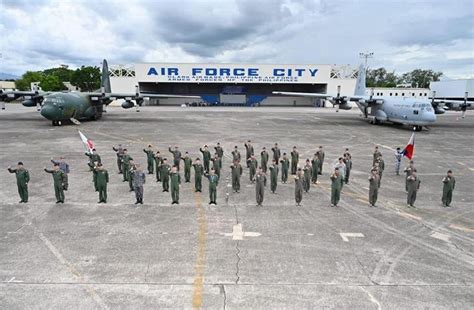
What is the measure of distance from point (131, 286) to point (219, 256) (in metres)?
2.17

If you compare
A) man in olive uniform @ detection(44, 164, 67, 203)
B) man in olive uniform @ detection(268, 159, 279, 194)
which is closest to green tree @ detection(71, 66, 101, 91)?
man in olive uniform @ detection(44, 164, 67, 203)

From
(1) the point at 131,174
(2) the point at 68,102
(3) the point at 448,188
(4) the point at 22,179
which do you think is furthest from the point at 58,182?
(2) the point at 68,102

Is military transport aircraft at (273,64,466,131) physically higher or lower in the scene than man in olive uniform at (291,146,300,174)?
higher

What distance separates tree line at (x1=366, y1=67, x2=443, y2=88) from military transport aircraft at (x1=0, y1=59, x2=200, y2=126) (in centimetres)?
11831

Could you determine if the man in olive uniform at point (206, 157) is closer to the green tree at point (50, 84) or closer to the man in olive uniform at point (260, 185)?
the man in olive uniform at point (260, 185)

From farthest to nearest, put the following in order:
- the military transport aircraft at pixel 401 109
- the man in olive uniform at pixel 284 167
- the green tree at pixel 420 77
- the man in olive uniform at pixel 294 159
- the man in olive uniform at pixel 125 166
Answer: the green tree at pixel 420 77 < the military transport aircraft at pixel 401 109 < the man in olive uniform at pixel 294 159 < the man in olive uniform at pixel 284 167 < the man in olive uniform at pixel 125 166

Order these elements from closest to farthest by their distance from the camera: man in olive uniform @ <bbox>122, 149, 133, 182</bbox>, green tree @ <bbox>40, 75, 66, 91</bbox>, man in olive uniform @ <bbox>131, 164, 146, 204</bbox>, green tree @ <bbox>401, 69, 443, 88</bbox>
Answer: man in olive uniform @ <bbox>131, 164, 146, 204</bbox> < man in olive uniform @ <bbox>122, 149, 133, 182</bbox> < green tree @ <bbox>40, 75, 66, 91</bbox> < green tree @ <bbox>401, 69, 443, 88</bbox>

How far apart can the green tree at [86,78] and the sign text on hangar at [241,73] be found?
43481mm

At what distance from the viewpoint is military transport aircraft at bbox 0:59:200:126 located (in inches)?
1229

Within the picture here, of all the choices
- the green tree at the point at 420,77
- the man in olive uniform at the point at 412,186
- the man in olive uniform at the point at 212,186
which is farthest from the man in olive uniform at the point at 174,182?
the green tree at the point at 420,77

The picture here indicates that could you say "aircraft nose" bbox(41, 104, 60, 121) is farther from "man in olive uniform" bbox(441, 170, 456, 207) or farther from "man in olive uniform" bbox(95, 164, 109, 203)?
"man in olive uniform" bbox(441, 170, 456, 207)

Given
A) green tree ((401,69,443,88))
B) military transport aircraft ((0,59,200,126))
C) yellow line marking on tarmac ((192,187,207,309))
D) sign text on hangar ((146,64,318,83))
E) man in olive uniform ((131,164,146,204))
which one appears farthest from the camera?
green tree ((401,69,443,88))

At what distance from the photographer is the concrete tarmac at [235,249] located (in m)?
6.38

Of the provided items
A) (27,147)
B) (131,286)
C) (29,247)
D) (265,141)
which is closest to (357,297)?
(131,286)
